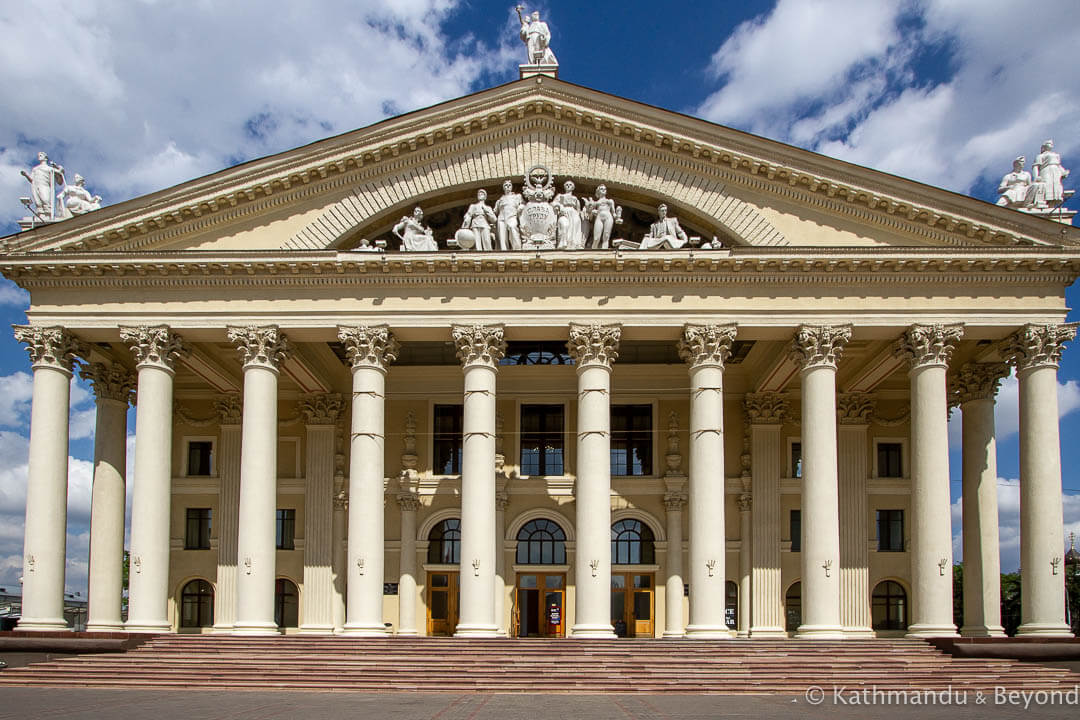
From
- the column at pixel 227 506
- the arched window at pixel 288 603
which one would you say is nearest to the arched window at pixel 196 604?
the column at pixel 227 506

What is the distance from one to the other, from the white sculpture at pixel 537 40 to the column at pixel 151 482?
14.8 metres

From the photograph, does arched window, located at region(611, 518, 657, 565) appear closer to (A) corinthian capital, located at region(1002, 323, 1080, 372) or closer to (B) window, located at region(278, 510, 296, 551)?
(B) window, located at region(278, 510, 296, 551)

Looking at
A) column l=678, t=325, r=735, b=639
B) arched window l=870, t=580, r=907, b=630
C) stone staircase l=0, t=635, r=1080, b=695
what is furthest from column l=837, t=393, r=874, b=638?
stone staircase l=0, t=635, r=1080, b=695

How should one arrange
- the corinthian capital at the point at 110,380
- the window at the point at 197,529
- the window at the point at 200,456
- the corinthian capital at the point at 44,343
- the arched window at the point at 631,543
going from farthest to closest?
the window at the point at 200,456, the window at the point at 197,529, the arched window at the point at 631,543, the corinthian capital at the point at 110,380, the corinthian capital at the point at 44,343

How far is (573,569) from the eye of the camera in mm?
43188

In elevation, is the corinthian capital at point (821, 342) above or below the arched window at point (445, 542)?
above

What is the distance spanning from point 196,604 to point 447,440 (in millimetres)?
11191

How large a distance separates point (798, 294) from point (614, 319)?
5.73 metres

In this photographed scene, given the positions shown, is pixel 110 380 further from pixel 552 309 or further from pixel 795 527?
pixel 795 527

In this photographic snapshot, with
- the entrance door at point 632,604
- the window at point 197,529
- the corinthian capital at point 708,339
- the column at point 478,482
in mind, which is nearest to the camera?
the column at point 478,482

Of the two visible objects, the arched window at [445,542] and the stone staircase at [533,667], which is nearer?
the stone staircase at [533,667]

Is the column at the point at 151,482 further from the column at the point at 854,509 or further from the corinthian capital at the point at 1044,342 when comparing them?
the corinthian capital at the point at 1044,342

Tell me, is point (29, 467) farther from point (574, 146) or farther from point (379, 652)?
point (574, 146)

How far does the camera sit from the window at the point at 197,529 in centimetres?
4391
